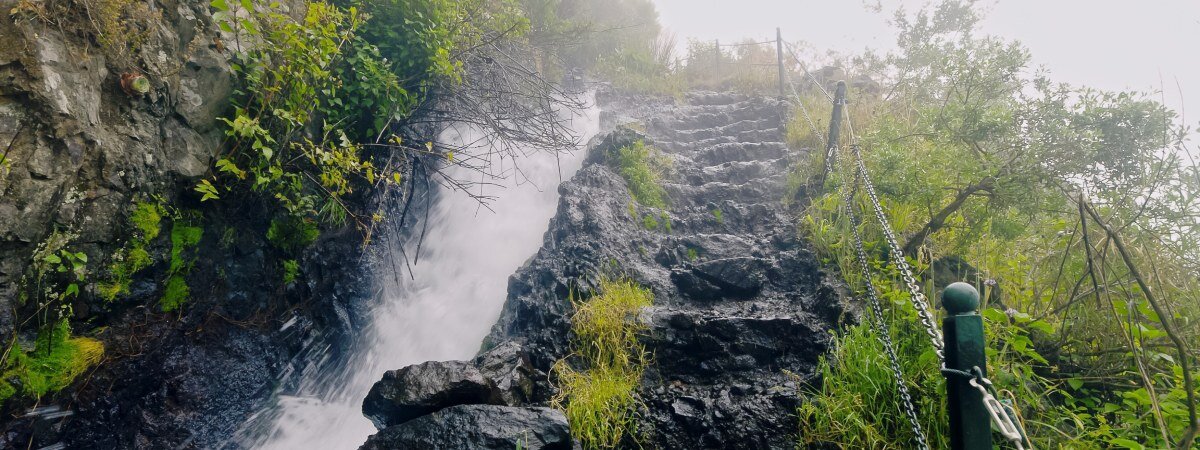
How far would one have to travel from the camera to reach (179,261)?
3703mm

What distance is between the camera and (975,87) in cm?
445

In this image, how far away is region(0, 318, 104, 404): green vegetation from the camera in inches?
114

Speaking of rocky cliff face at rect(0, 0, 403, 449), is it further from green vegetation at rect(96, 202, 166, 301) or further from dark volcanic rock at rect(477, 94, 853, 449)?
dark volcanic rock at rect(477, 94, 853, 449)

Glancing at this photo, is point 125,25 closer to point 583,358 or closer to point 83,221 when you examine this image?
point 83,221

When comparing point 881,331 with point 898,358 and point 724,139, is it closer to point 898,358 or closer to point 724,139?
point 898,358

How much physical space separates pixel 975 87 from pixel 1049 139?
1.10m

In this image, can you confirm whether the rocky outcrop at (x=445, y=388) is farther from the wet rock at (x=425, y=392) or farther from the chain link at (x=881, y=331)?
the chain link at (x=881, y=331)

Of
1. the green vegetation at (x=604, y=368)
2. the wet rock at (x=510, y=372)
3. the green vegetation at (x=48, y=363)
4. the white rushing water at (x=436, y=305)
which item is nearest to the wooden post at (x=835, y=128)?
the green vegetation at (x=604, y=368)

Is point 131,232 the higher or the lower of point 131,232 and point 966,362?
the higher

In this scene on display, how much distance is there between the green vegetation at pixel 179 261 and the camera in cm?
367

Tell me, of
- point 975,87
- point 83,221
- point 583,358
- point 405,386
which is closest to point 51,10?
point 83,221

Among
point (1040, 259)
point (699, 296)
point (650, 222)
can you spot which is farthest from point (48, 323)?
point (1040, 259)

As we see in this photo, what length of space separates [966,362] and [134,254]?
4590 mm

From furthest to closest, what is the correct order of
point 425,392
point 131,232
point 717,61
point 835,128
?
1. point 717,61
2. point 835,128
3. point 425,392
4. point 131,232
